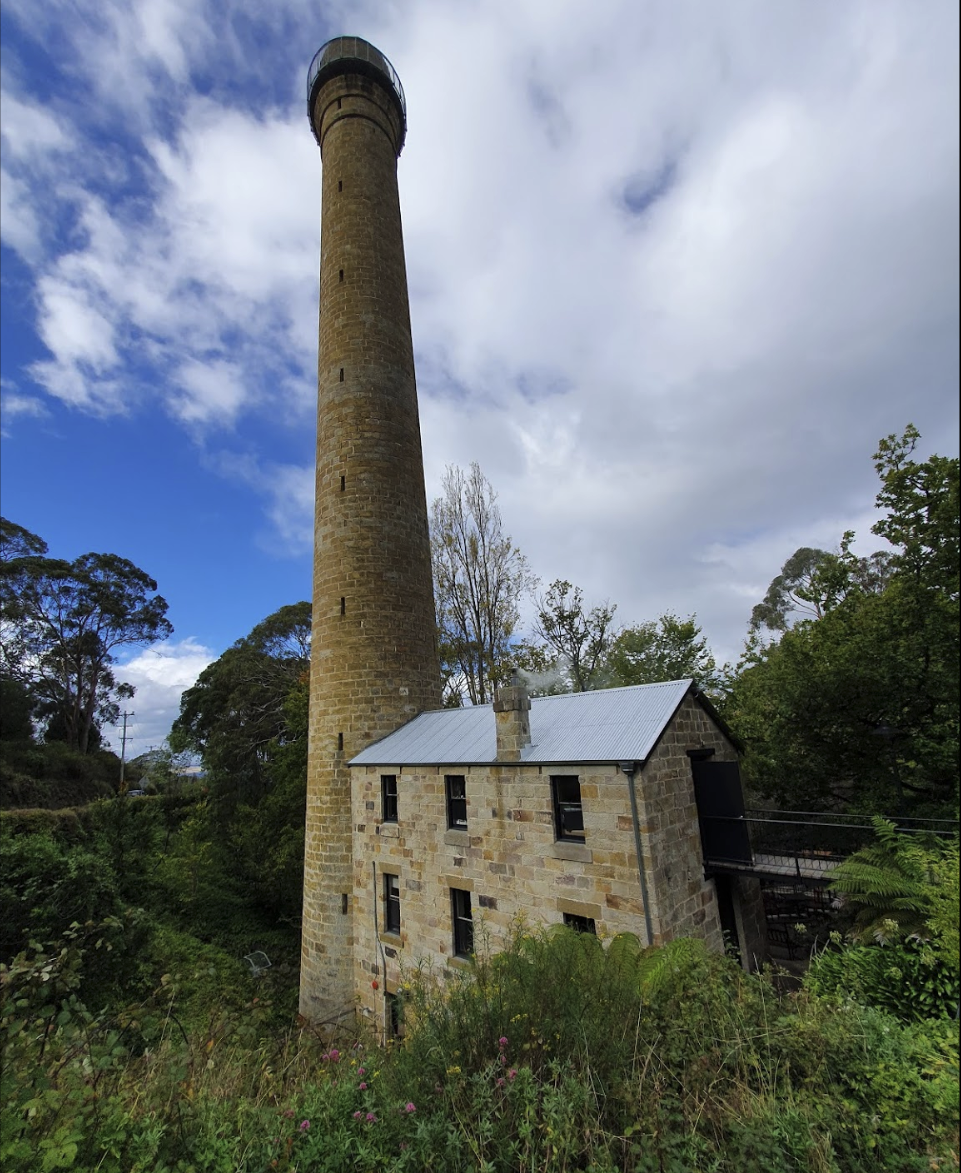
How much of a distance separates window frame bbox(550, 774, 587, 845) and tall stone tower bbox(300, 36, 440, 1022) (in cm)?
534

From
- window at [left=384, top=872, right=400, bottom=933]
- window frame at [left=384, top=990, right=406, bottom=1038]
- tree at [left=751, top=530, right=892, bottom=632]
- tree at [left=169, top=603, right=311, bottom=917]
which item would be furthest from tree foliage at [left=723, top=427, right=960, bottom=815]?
tree at [left=169, top=603, right=311, bottom=917]

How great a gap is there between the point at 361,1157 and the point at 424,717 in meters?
9.28

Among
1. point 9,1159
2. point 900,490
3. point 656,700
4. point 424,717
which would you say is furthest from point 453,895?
point 900,490

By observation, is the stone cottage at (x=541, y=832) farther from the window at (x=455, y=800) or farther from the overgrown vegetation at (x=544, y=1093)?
the overgrown vegetation at (x=544, y=1093)

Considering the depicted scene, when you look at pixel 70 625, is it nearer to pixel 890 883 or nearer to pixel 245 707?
pixel 245 707

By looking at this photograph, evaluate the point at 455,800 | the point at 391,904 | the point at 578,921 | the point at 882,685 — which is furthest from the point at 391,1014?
the point at 882,685

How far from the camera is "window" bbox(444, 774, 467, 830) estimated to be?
31.9 feet

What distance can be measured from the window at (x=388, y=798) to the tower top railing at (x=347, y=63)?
753 inches

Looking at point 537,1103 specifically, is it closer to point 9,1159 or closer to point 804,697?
point 9,1159

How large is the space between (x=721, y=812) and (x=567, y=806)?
94.3 inches

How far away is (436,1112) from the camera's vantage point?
350 cm

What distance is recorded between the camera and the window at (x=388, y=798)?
11.2 m

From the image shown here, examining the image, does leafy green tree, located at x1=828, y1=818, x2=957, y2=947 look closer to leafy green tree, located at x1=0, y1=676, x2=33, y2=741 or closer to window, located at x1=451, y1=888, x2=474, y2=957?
window, located at x1=451, y1=888, x2=474, y2=957

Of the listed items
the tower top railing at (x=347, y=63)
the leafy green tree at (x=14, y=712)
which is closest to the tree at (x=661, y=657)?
the tower top railing at (x=347, y=63)
